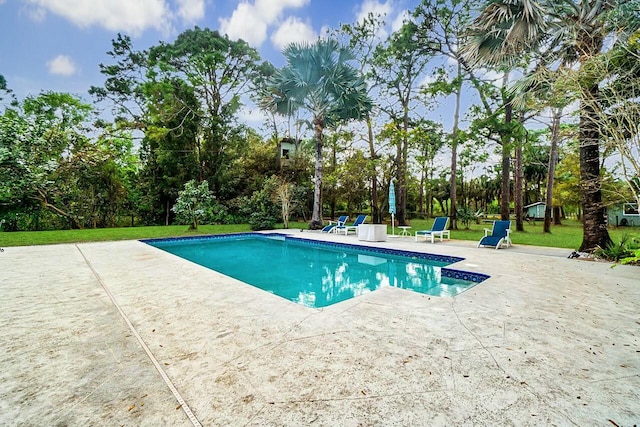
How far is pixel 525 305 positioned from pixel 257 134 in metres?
24.7

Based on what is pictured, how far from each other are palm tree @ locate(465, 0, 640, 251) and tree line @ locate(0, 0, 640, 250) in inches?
1.6

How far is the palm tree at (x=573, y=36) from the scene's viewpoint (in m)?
5.71

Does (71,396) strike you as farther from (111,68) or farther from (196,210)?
(111,68)

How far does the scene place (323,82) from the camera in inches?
542

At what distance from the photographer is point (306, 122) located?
675 inches

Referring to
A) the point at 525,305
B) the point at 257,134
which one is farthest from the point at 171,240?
the point at 257,134

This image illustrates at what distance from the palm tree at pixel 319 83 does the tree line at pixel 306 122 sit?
7 cm


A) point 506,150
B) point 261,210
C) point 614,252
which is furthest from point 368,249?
point 261,210

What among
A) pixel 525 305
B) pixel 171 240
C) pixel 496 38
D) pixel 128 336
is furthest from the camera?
pixel 171 240

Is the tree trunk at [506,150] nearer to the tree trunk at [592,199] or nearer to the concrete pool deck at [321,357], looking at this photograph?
the tree trunk at [592,199]

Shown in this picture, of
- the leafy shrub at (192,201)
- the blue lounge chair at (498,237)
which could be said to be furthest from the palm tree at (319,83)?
the blue lounge chair at (498,237)

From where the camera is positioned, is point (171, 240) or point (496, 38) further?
point (171, 240)

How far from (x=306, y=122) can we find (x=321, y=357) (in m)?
16.4

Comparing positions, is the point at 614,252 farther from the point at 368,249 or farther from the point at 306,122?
the point at 306,122
